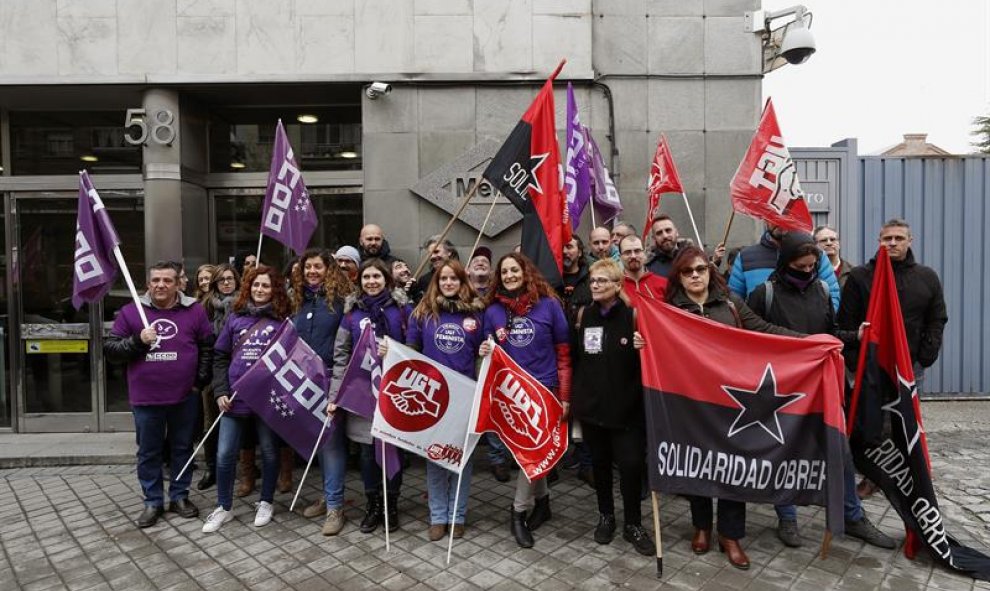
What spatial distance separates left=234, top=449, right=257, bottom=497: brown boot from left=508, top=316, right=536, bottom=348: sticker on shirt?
295 cm

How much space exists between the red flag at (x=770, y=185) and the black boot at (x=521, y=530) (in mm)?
3565

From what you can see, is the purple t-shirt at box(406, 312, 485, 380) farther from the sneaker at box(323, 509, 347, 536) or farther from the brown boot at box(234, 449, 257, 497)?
the brown boot at box(234, 449, 257, 497)

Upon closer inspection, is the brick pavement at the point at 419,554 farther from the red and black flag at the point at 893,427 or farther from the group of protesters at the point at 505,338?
the red and black flag at the point at 893,427

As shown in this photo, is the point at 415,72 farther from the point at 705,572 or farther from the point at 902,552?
the point at 902,552

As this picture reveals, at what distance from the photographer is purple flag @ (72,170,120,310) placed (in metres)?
4.69

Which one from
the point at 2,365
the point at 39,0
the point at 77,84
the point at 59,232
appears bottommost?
the point at 2,365

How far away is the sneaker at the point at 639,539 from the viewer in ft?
13.3

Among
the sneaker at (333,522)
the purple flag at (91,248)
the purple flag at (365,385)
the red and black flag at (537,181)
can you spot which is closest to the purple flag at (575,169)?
the red and black flag at (537,181)

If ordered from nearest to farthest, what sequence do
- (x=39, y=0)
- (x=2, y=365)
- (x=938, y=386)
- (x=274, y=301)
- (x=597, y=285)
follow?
(x=597, y=285)
(x=274, y=301)
(x=39, y=0)
(x=2, y=365)
(x=938, y=386)

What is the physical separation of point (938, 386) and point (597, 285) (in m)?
6.84

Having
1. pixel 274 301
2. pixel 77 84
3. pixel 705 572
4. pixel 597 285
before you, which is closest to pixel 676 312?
pixel 597 285

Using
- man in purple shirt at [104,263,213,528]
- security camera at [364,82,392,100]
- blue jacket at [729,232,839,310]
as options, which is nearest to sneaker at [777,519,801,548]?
blue jacket at [729,232,839,310]

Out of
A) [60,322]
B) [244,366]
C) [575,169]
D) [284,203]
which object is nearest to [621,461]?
[244,366]

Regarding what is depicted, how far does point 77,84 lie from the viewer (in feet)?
23.0
